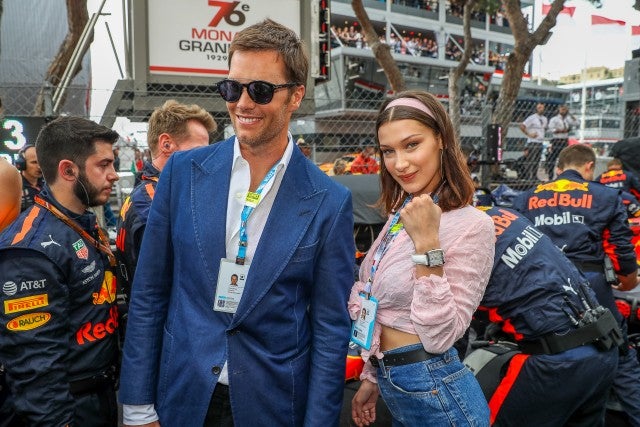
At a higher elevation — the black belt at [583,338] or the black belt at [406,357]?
the black belt at [406,357]

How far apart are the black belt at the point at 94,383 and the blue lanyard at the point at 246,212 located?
1.05m

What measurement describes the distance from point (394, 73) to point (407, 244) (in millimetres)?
8711

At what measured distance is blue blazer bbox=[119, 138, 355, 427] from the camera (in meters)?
1.76

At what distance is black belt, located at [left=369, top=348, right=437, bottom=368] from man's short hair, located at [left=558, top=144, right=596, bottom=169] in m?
3.38

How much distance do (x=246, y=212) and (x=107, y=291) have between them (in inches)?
39.2

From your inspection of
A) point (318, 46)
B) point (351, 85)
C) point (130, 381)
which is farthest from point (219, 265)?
point (351, 85)

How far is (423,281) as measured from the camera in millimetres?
1804

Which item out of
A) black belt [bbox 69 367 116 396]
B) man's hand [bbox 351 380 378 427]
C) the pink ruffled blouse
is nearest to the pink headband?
the pink ruffled blouse

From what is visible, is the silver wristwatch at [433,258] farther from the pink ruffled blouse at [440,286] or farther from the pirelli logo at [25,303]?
the pirelli logo at [25,303]

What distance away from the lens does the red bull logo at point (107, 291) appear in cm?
232

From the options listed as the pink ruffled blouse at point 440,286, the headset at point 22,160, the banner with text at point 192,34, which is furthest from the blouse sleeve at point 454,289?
the banner with text at point 192,34

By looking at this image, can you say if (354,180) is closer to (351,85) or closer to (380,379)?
(380,379)

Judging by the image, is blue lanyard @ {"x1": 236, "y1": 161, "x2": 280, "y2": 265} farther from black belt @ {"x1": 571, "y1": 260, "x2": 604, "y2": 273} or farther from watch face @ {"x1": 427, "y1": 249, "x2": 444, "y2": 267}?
black belt @ {"x1": 571, "y1": 260, "x2": 604, "y2": 273}

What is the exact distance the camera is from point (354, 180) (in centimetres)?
424
